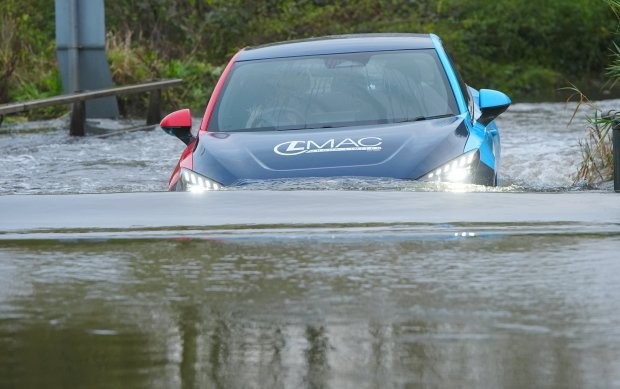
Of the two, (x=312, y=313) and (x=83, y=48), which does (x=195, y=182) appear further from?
(x=83, y=48)

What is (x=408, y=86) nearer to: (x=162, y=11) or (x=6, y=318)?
(x=6, y=318)

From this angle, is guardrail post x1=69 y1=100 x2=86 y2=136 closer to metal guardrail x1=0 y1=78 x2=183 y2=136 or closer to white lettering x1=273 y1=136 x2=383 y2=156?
metal guardrail x1=0 y1=78 x2=183 y2=136

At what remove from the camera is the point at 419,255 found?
2254 mm

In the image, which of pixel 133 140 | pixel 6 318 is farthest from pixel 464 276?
pixel 133 140

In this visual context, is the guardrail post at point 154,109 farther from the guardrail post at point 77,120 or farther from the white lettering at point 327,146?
the white lettering at point 327,146

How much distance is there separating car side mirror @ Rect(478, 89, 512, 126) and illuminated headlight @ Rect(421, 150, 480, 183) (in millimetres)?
908

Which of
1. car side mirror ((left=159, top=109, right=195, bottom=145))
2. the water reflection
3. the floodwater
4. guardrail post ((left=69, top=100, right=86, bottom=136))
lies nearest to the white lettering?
car side mirror ((left=159, top=109, right=195, bottom=145))

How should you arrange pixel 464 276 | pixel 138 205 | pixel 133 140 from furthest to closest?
1. pixel 133 140
2. pixel 138 205
3. pixel 464 276

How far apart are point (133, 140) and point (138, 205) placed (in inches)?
473

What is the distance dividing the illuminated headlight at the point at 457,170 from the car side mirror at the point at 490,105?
0.91m

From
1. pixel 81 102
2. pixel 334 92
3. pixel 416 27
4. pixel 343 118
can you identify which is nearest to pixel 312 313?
pixel 343 118

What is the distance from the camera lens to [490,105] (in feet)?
26.4

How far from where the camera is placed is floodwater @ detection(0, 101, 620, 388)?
5.78ft

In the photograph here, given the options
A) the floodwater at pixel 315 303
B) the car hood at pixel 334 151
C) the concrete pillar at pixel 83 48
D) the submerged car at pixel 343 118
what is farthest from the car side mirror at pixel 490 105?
the concrete pillar at pixel 83 48
